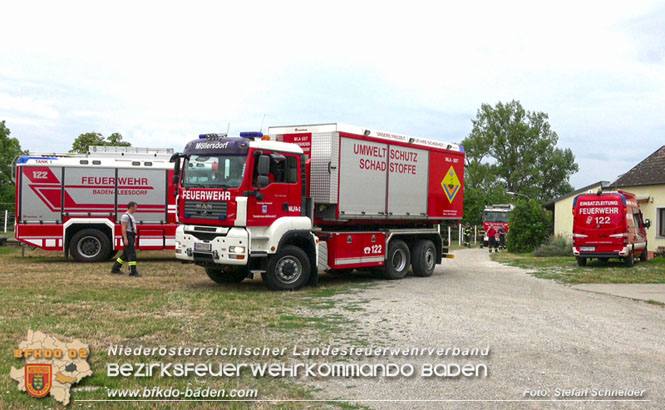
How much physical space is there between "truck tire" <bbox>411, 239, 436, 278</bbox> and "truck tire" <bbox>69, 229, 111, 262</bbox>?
8483 millimetres

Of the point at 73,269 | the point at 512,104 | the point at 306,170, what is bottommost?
the point at 73,269

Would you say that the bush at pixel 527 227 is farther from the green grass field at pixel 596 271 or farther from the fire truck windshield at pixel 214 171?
the fire truck windshield at pixel 214 171

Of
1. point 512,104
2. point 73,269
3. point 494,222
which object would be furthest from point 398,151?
point 512,104

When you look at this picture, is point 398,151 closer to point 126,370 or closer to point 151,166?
point 151,166

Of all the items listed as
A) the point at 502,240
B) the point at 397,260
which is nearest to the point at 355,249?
the point at 397,260

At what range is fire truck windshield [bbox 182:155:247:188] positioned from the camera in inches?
466

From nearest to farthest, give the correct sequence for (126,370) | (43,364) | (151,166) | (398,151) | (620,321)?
(43,364) < (126,370) < (620,321) < (398,151) < (151,166)

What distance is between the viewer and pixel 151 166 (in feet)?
61.0

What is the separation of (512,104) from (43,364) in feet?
235

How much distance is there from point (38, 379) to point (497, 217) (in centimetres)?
3714

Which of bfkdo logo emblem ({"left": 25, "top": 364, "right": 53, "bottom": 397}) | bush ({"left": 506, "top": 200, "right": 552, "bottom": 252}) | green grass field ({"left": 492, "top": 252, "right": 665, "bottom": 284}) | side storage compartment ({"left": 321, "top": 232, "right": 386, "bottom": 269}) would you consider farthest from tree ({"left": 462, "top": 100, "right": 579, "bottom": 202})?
bfkdo logo emblem ({"left": 25, "top": 364, "right": 53, "bottom": 397})

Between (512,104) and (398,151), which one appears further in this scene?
(512,104)

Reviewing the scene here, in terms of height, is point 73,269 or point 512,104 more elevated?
point 512,104

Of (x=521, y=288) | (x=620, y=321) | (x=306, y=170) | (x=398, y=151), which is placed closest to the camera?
(x=620, y=321)
